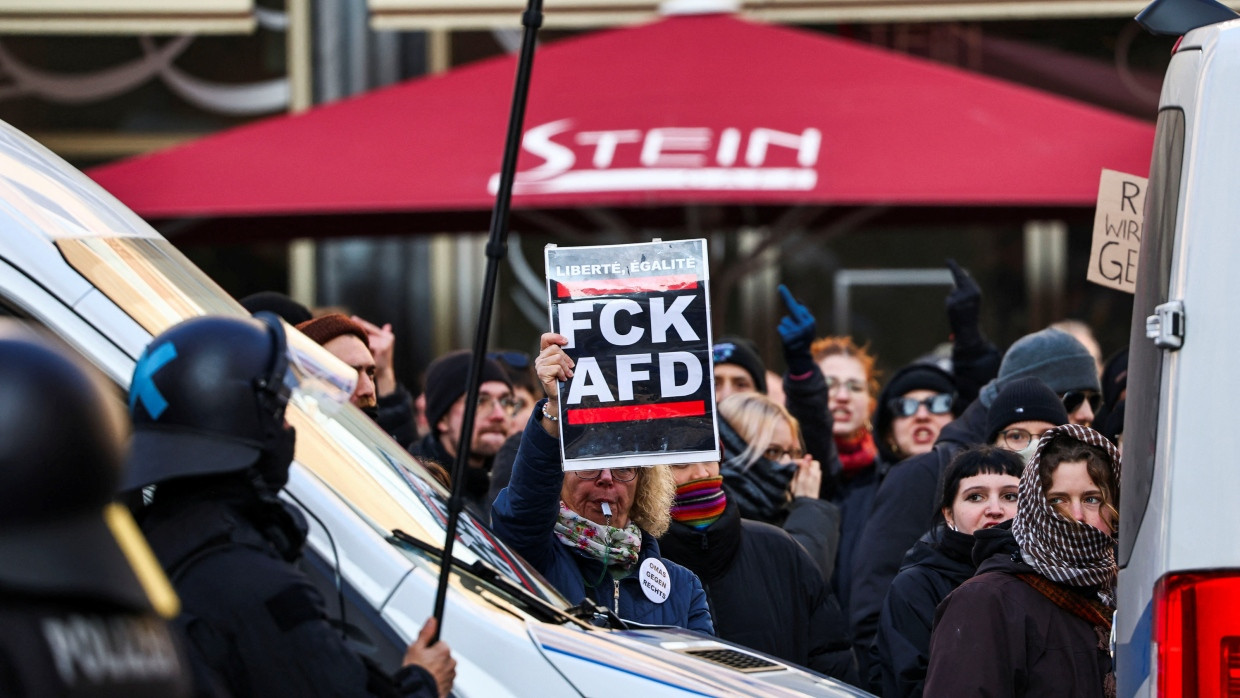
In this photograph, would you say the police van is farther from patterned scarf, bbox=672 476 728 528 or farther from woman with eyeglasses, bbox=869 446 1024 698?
patterned scarf, bbox=672 476 728 528

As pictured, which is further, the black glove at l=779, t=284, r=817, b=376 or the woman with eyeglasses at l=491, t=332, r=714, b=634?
the black glove at l=779, t=284, r=817, b=376

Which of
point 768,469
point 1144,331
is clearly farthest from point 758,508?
point 1144,331

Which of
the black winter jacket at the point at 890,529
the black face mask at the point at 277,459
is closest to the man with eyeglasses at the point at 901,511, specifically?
the black winter jacket at the point at 890,529

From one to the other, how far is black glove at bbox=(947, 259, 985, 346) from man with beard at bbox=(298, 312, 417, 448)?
2.24 metres

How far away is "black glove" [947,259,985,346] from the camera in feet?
23.2

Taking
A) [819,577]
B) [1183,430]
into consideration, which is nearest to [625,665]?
[1183,430]

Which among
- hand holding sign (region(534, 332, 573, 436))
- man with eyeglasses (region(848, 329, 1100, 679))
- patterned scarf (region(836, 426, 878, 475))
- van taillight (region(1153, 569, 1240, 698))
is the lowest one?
patterned scarf (region(836, 426, 878, 475))

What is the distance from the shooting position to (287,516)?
2.92 metres

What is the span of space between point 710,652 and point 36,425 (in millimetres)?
2189

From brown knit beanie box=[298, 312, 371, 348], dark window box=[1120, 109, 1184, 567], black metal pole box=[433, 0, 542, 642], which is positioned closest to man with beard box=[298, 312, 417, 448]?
brown knit beanie box=[298, 312, 371, 348]

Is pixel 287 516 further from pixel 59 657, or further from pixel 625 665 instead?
pixel 59 657

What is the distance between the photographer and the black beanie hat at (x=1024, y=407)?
5746 millimetres

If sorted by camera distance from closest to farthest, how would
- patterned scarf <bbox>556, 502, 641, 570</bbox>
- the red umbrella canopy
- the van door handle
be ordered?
1. the van door handle
2. patterned scarf <bbox>556, 502, 641, 570</bbox>
3. the red umbrella canopy

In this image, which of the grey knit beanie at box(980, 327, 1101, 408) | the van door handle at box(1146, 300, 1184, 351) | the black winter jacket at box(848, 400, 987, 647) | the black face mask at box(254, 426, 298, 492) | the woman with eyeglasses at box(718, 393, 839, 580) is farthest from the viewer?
the grey knit beanie at box(980, 327, 1101, 408)
